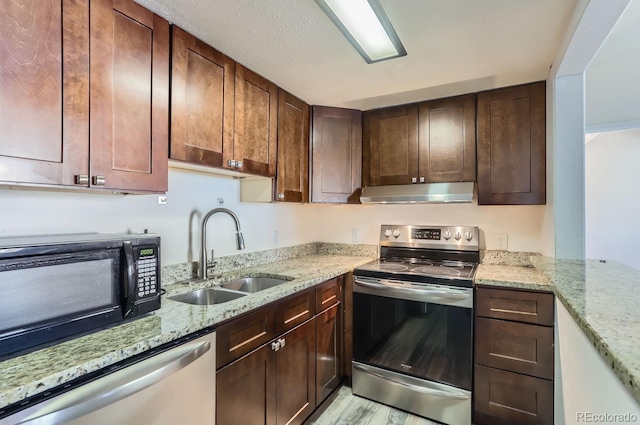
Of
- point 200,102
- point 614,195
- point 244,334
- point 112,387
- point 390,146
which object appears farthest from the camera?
point 614,195

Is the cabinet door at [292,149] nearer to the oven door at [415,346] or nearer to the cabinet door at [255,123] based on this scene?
the cabinet door at [255,123]

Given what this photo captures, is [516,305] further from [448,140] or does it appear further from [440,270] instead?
[448,140]

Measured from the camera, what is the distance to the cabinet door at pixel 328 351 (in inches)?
78.2

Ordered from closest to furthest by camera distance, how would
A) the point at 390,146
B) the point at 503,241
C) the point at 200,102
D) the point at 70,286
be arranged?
the point at 70,286
the point at 200,102
the point at 503,241
the point at 390,146

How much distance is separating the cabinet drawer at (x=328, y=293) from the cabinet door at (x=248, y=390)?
1.62 feet

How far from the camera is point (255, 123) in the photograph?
1.93m

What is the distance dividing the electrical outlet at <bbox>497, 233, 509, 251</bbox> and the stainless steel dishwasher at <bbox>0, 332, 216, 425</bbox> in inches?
86.0


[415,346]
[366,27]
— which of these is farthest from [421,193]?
[366,27]

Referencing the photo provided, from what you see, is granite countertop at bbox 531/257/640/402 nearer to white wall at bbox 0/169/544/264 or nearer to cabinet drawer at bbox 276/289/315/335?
white wall at bbox 0/169/544/264

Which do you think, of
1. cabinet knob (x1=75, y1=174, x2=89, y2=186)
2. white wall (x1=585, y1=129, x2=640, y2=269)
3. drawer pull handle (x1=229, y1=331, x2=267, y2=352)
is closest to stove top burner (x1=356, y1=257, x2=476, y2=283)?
drawer pull handle (x1=229, y1=331, x2=267, y2=352)

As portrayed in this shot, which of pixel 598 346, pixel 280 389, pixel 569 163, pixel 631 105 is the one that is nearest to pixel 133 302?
pixel 280 389

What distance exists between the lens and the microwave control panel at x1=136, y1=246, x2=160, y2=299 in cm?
116

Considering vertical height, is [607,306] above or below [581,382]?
above

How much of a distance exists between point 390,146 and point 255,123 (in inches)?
45.3
